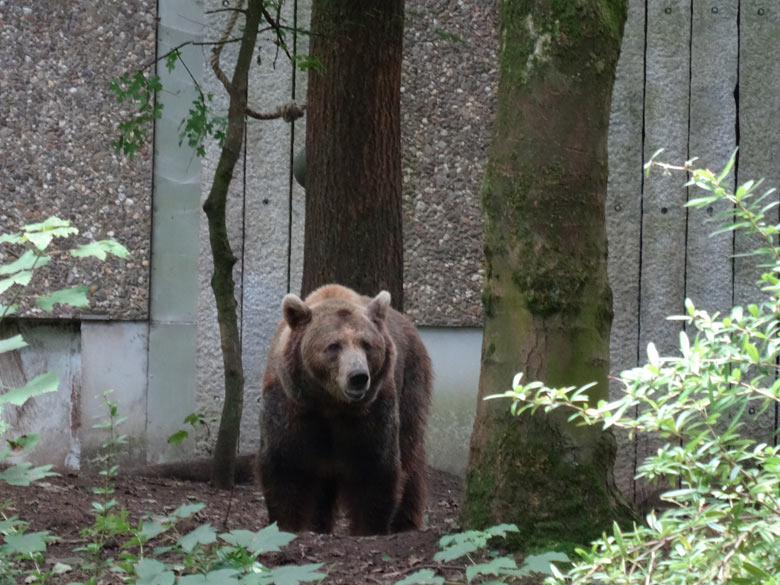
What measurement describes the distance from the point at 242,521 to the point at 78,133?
3.21 metres

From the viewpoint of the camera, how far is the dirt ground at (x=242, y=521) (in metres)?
3.71

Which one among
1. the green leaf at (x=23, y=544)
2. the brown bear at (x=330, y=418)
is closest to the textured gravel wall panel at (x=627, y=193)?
the brown bear at (x=330, y=418)

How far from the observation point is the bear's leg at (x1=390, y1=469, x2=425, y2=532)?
5914mm

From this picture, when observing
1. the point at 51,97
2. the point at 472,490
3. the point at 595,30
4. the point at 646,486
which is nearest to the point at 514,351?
the point at 472,490

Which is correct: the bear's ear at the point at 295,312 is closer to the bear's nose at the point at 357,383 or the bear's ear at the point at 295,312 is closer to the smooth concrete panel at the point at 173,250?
the bear's nose at the point at 357,383

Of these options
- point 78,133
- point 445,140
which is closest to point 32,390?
point 78,133

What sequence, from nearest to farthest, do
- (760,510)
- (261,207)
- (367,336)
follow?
(760,510) < (367,336) < (261,207)

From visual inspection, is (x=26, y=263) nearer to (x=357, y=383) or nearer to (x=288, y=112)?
(x=357, y=383)

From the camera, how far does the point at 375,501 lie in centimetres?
534

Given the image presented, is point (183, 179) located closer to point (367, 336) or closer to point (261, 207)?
point (261, 207)

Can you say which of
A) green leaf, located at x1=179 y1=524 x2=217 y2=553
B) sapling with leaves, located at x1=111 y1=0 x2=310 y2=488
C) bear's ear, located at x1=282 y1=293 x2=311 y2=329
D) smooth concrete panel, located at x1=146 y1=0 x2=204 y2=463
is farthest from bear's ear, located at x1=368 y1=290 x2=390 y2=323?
smooth concrete panel, located at x1=146 y1=0 x2=204 y2=463

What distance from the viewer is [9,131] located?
721 centimetres

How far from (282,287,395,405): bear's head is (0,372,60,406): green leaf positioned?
2131 millimetres

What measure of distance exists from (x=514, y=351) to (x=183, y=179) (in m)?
4.24
